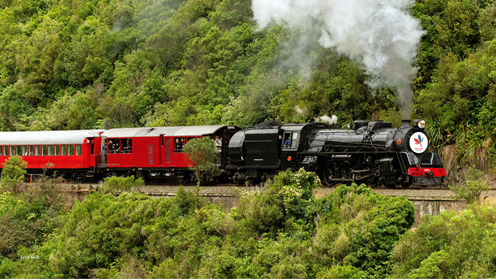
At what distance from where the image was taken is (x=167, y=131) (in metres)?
23.0

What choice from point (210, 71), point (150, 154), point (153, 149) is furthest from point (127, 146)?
point (210, 71)

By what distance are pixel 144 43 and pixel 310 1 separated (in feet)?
65.8

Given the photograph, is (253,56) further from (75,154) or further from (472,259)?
(472,259)

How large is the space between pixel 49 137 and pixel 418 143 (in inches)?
748

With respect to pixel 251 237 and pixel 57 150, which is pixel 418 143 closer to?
pixel 251 237

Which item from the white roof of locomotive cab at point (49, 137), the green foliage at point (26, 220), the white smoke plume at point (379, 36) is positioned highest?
the white smoke plume at point (379, 36)

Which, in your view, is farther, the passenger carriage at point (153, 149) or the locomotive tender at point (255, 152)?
the passenger carriage at point (153, 149)

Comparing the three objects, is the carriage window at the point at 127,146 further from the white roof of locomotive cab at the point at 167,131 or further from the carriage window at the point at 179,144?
the carriage window at the point at 179,144

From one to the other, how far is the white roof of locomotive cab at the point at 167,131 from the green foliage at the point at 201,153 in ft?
4.15

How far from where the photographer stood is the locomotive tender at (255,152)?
53.7ft

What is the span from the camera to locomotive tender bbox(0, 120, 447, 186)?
1636cm

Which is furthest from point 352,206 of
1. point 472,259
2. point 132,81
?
point 132,81

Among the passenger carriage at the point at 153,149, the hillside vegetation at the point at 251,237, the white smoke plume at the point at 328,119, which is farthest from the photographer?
the white smoke plume at the point at 328,119

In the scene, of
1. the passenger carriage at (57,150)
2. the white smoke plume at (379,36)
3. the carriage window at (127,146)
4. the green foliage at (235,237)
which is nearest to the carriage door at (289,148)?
the green foliage at (235,237)
